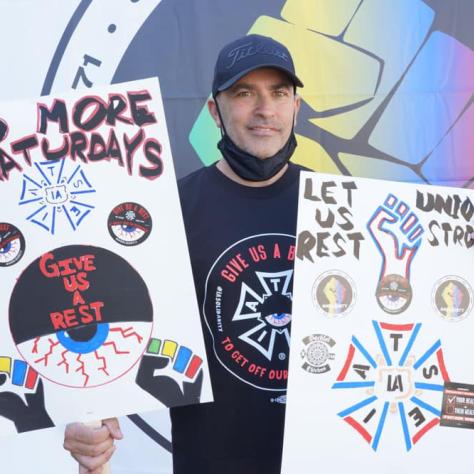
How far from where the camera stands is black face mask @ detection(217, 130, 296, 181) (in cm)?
164

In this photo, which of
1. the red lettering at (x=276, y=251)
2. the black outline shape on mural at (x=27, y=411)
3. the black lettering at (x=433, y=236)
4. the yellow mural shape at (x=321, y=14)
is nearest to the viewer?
the black outline shape on mural at (x=27, y=411)

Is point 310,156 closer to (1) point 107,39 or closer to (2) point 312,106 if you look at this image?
(2) point 312,106

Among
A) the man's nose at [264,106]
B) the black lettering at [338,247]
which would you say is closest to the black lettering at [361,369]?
the black lettering at [338,247]

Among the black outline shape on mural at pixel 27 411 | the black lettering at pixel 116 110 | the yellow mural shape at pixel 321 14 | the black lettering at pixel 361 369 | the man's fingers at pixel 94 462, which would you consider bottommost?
the man's fingers at pixel 94 462

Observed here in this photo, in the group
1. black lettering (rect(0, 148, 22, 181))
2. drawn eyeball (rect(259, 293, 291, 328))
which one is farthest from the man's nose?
black lettering (rect(0, 148, 22, 181))

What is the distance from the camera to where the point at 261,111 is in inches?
63.6

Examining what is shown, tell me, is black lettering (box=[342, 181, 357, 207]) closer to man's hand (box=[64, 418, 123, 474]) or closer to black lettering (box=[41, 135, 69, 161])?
black lettering (box=[41, 135, 69, 161])

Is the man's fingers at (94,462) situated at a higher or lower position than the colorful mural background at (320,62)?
lower

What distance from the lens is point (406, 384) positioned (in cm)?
141

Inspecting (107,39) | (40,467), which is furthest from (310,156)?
(40,467)

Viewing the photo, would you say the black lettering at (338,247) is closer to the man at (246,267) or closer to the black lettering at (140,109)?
the man at (246,267)

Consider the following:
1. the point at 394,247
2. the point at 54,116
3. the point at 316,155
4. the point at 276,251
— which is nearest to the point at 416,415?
the point at 394,247

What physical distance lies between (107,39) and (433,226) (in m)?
1.44

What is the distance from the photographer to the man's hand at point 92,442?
141 cm
